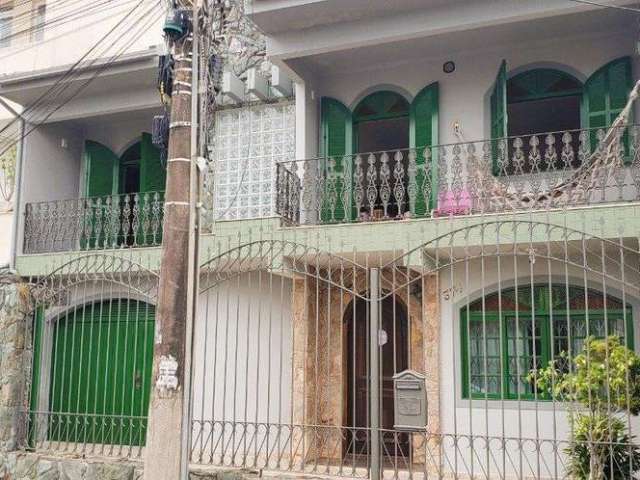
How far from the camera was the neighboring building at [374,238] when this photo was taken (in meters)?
8.34

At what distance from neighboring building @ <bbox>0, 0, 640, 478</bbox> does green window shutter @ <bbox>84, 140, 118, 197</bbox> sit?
648mm

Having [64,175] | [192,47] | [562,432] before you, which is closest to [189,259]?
[192,47]

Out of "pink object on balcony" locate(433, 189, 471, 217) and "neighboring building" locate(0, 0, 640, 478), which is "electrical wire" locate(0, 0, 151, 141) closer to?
"neighboring building" locate(0, 0, 640, 478)

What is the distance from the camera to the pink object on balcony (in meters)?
8.80

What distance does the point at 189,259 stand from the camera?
6.67m

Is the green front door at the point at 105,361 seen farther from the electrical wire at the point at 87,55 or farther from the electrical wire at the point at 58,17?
the electrical wire at the point at 58,17

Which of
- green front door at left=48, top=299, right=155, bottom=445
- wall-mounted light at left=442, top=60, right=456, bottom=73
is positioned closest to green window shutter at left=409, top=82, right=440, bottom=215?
wall-mounted light at left=442, top=60, right=456, bottom=73

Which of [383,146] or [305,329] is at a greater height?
[383,146]

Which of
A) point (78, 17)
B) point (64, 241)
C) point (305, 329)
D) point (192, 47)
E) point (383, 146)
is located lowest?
point (305, 329)

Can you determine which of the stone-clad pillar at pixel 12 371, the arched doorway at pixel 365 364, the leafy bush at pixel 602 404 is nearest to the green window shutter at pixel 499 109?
the arched doorway at pixel 365 364

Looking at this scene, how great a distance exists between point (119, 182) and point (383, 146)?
4.71 m

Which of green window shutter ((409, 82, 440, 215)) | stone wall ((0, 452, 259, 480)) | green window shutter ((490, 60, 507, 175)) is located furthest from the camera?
green window shutter ((409, 82, 440, 215))

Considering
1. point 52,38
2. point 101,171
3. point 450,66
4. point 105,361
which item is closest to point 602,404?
point 450,66

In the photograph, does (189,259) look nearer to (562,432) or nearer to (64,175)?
(562,432)
